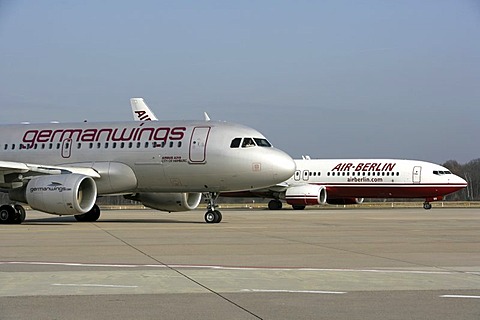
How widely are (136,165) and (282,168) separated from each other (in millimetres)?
5182

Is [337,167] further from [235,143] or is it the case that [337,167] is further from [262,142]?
[235,143]

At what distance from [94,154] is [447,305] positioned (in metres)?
22.4

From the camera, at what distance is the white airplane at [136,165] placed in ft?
88.1

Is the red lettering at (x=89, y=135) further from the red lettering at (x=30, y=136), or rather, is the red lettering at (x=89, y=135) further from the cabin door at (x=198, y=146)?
the cabin door at (x=198, y=146)

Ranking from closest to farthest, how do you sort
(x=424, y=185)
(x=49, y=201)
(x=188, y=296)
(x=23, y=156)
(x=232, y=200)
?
(x=188, y=296) < (x=49, y=201) < (x=23, y=156) < (x=424, y=185) < (x=232, y=200)

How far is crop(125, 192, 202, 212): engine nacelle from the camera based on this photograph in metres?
31.0

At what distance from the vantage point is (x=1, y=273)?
11.5 metres

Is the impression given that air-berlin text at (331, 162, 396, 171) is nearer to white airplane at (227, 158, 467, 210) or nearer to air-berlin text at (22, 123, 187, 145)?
white airplane at (227, 158, 467, 210)

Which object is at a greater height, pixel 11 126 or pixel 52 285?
pixel 11 126

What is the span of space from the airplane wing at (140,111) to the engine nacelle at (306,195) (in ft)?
33.4

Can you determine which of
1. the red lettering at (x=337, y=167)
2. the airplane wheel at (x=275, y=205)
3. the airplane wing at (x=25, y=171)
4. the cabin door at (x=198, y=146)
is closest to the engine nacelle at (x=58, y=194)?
the airplane wing at (x=25, y=171)

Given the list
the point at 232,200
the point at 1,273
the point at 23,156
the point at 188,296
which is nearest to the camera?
the point at 188,296

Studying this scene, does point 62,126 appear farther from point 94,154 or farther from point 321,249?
point 321,249

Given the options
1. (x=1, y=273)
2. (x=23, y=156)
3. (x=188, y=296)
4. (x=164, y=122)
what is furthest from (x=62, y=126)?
(x=188, y=296)
